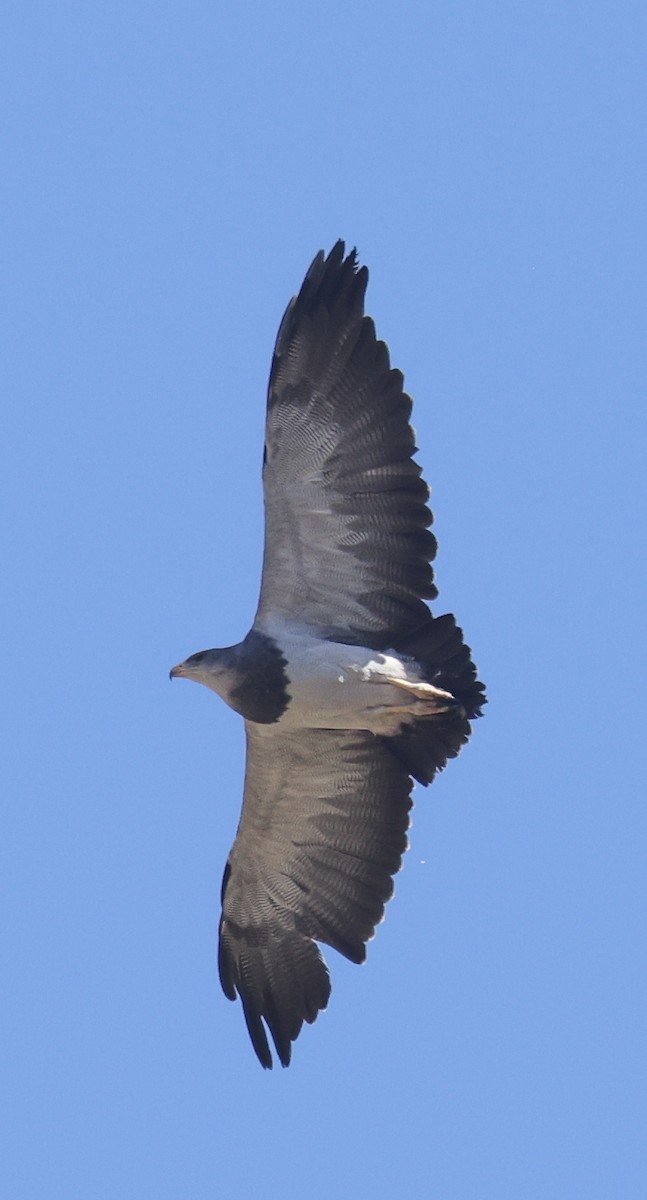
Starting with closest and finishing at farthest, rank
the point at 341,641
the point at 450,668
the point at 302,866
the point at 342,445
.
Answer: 1. the point at 342,445
2. the point at 450,668
3. the point at 341,641
4. the point at 302,866

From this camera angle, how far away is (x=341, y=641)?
15.2 meters

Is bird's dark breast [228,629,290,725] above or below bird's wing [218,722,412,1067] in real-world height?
above

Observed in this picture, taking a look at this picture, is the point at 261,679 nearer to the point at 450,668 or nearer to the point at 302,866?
the point at 450,668

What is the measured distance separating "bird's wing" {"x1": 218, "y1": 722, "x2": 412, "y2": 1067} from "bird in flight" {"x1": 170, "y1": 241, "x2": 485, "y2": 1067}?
1 centimetres

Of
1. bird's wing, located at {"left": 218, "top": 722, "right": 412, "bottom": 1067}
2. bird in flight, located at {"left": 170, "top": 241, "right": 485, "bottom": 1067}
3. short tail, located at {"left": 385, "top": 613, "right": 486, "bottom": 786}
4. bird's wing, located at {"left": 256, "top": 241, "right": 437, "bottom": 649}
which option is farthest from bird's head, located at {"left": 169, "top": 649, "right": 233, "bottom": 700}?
short tail, located at {"left": 385, "top": 613, "right": 486, "bottom": 786}

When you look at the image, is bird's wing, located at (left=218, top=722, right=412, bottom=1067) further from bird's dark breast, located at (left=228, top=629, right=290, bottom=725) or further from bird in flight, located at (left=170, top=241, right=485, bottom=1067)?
bird's dark breast, located at (left=228, top=629, right=290, bottom=725)

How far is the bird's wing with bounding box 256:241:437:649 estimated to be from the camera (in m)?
14.7

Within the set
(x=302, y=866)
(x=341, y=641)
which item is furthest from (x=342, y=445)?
(x=302, y=866)

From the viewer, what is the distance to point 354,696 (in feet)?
49.2

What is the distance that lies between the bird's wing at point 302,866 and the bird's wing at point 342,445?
1361 mm

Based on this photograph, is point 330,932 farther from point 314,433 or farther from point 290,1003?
point 314,433

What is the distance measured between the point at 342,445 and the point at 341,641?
1441 millimetres

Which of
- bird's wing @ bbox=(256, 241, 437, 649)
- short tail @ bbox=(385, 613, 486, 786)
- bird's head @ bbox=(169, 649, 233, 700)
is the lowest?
bird's head @ bbox=(169, 649, 233, 700)

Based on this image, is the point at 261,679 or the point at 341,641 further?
the point at 341,641
